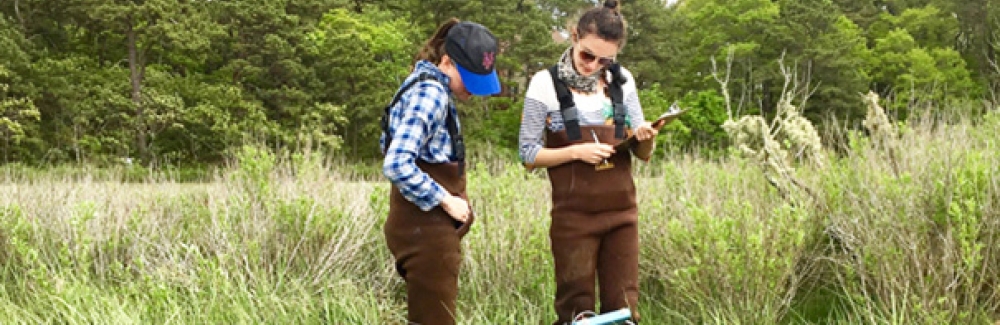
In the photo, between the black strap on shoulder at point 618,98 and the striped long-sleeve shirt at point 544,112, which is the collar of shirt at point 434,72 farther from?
the black strap on shoulder at point 618,98

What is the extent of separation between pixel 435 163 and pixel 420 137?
0.55 feet

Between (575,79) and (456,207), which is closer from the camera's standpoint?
(456,207)

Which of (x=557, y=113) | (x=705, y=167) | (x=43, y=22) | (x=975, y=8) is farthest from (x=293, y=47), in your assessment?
(x=975, y=8)

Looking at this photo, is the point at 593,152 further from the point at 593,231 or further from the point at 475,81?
Answer: the point at 475,81

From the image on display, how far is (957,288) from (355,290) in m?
2.78

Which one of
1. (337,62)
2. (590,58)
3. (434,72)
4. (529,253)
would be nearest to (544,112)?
(590,58)

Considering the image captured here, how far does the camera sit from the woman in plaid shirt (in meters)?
2.41

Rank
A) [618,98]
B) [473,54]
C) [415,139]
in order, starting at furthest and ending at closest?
[618,98]
[473,54]
[415,139]

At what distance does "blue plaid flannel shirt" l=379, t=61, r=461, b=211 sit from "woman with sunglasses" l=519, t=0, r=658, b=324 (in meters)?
0.41

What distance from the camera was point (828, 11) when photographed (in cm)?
3072

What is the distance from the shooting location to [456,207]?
247 cm

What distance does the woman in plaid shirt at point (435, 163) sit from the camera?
2410 millimetres

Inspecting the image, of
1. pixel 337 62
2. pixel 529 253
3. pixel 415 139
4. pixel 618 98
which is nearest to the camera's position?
pixel 415 139

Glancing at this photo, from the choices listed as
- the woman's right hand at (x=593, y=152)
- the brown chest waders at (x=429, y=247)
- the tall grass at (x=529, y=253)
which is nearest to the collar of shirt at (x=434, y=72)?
the brown chest waders at (x=429, y=247)
